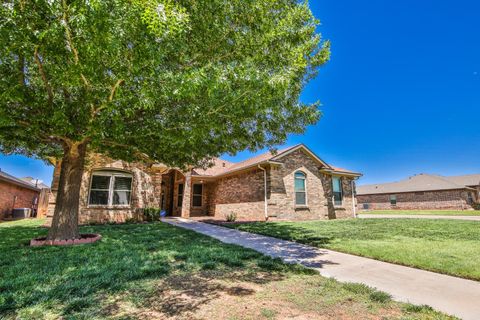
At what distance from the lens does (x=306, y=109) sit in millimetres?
8008

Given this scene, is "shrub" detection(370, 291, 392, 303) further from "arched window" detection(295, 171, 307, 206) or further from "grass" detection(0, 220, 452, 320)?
"arched window" detection(295, 171, 307, 206)

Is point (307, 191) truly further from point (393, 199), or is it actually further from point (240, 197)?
point (393, 199)

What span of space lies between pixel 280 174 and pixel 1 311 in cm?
1321

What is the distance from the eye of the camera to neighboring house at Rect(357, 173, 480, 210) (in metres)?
30.8

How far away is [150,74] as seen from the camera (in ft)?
14.0

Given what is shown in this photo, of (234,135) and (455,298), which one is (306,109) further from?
(455,298)

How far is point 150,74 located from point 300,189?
43.0 ft

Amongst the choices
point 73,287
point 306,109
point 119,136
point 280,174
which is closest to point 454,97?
point 280,174

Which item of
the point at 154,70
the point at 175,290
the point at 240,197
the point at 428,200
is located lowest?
the point at 175,290

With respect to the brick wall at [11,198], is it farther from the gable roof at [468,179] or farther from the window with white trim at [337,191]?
the gable roof at [468,179]

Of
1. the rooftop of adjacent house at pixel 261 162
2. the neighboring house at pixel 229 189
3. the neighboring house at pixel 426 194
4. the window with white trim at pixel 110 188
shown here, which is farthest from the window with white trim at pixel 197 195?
the neighboring house at pixel 426 194

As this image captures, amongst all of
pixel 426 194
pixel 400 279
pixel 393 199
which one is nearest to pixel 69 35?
pixel 400 279

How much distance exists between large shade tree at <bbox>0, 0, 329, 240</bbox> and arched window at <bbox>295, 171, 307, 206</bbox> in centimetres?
745

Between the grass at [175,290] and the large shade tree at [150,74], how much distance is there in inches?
113
